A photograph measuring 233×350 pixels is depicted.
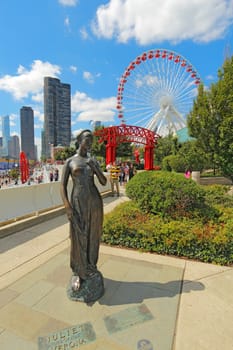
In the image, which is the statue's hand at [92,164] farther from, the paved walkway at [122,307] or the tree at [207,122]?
the tree at [207,122]

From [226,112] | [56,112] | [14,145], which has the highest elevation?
[56,112]

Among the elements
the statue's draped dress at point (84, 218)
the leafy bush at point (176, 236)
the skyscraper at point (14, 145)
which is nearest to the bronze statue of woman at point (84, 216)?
Result: the statue's draped dress at point (84, 218)

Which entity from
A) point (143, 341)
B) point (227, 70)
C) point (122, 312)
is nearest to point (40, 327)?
point (122, 312)

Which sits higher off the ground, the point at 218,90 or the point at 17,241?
the point at 218,90

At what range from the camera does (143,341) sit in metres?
2.04

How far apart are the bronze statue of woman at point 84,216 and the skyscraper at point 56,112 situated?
93068mm

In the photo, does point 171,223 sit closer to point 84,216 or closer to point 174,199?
point 174,199

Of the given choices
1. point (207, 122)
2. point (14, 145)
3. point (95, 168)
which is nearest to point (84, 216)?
point (95, 168)

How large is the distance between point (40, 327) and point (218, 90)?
362 inches

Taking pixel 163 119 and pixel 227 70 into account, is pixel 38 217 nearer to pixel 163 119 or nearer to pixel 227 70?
pixel 227 70

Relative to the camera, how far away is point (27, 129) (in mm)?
126688

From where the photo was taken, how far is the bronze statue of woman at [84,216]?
2.45 meters

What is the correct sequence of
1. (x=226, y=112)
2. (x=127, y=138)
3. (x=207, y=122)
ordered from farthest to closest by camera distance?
1. (x=127, y=138)
2. (x=207, y=122)
3. (x=226, y=112)

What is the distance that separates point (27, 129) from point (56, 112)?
131 ft
